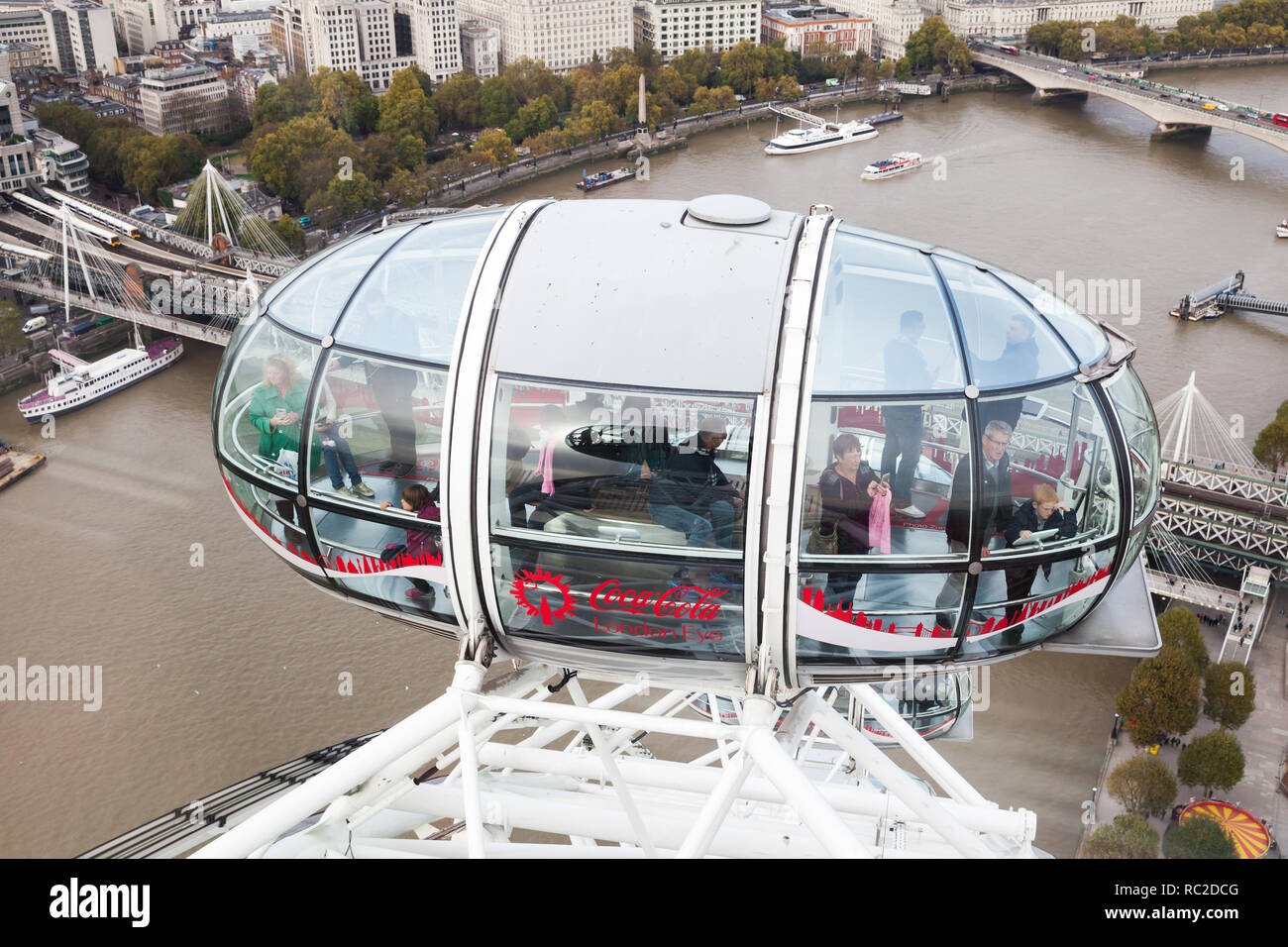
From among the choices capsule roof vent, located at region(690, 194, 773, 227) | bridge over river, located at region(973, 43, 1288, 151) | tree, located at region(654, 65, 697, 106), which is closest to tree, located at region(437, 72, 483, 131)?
tree, located at region(654, 65, 697, 106)

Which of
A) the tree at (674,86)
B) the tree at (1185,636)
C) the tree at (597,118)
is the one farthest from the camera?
the tree at (674,86)

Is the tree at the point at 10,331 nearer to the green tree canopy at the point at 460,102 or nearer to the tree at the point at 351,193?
the tree at the point at 351,193

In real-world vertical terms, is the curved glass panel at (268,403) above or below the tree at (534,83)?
above

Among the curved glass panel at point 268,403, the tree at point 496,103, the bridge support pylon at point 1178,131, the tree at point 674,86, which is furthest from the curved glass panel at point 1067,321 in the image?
the bridge support pylon at point 1178,131

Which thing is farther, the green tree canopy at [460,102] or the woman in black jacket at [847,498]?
the green tree canopy at [460,102]

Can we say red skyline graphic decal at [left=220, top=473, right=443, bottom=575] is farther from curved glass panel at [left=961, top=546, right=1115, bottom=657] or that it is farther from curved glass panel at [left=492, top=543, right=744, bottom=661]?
curved glass panel at [left=961, top=546, right=1115, bottom=657]

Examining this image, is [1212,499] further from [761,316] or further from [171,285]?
[171,285]

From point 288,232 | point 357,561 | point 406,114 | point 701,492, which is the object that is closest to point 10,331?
point 288,232

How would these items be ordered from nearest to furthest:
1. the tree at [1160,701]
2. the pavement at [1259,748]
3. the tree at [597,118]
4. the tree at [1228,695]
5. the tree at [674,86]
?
the pavement at [1259,748] < the tree at [1160,701] < the tree at [1228,695] < the tree at [597,118] < the tree at [674,86]
